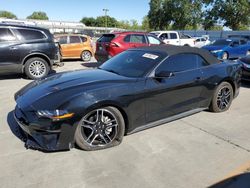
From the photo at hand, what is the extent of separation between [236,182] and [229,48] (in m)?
12.8

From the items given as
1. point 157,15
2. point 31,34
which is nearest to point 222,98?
point 31,34

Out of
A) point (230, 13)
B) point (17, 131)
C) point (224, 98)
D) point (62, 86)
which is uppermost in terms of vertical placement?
point (230, 13)

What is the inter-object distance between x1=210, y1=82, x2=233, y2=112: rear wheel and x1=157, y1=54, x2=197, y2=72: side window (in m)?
0.87

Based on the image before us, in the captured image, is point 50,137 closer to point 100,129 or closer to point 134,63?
point 100,129

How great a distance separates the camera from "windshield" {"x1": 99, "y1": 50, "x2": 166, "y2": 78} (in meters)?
4.14

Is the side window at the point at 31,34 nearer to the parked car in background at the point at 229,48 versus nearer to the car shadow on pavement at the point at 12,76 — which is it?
the car shadow on pavement at the point at 12,76

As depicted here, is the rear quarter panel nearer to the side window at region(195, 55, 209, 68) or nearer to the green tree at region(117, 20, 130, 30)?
the side window at region(195, 55, 209, 68)

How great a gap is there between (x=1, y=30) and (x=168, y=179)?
7.20m

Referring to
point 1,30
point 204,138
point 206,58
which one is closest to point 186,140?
point 204,138

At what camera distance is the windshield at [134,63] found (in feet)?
13.6

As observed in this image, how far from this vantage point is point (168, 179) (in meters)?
2.97

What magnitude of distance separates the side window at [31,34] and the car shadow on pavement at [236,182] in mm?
7342

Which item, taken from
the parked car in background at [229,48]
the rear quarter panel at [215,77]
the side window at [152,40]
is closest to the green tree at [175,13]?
the parked car in background at [229,48]

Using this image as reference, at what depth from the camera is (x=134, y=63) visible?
14.5 ft
